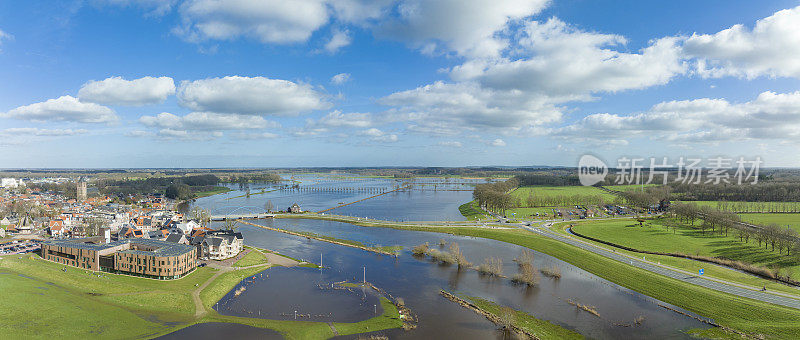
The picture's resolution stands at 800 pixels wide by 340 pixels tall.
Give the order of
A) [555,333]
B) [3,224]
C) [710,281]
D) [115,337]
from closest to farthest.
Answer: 1. [115,337]
2. [555,333]
3. [710,281]
4. [3,224]

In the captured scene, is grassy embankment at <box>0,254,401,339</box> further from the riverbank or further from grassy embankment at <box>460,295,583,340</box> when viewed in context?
grassy embankment at <box>460,295,583,340</box>

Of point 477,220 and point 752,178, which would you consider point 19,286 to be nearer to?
point 477,220

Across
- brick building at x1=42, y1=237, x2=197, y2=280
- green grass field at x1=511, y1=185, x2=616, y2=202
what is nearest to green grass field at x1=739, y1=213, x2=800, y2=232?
green grass field at x1=511, y1=185, x2=616, y2=202

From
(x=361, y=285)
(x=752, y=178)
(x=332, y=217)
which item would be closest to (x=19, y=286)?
(x=361, y=285)

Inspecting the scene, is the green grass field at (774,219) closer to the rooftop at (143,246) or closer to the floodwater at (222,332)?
the floodwater at (222,332)

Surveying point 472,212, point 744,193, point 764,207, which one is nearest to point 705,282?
point 472,212

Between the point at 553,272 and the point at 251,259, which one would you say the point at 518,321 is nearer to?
the point at 553,272
